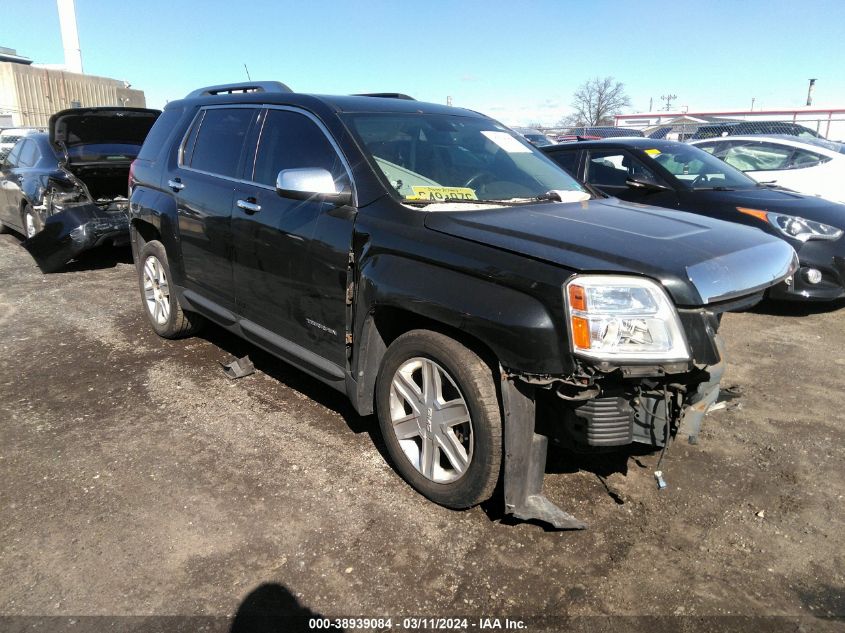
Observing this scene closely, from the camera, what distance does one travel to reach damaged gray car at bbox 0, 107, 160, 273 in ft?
24.1

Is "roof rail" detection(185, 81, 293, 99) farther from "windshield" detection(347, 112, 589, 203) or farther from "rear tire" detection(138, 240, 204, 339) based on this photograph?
"rear tire" detection(138, 240, 204, 339)

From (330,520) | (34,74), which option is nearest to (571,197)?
(330,520)

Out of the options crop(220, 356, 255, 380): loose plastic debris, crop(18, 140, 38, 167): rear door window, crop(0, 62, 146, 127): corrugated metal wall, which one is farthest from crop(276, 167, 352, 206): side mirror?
crop(0, 62, 146, 127): corrugated metal wall

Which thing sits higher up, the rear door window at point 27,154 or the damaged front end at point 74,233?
the rear door window at point 27,154

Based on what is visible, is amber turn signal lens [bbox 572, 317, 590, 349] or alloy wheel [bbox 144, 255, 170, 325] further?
alloy wheel [bbox 144, 255, 170, 325]

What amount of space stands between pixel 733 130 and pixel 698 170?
1282cm

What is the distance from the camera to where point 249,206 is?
372 centimetres

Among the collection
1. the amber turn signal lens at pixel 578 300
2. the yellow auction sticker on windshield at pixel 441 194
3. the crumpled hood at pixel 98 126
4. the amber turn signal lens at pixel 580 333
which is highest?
the crumpled hood at pixel 98 126

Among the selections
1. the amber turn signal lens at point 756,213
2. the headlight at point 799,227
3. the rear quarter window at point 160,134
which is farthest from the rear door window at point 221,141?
the headlight at point 799,227

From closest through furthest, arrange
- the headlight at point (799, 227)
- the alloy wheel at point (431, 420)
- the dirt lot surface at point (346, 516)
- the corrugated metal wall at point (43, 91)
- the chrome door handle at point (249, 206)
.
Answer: the dirt lot surface at point (346, 516) → the alloy wheel at point (431, 420) → the chrome door handle at point (249, 206) → the headlight at point (799, 227) → the corrugated metal wall at point (43, 91)

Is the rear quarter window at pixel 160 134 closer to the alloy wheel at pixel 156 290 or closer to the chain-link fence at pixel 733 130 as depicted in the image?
the alloy wheel at pixel 156 290

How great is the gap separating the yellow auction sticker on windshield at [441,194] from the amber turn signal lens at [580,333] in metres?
1.12

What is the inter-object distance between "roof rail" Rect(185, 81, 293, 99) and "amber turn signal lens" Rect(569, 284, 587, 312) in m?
2.67

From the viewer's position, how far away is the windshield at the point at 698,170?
6.24 meters
